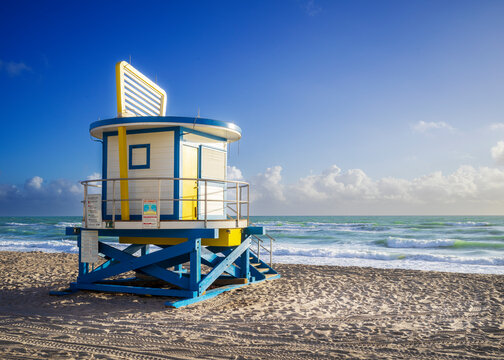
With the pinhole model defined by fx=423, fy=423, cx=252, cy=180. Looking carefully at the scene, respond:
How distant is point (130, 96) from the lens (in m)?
11.4

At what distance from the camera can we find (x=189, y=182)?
1073cm

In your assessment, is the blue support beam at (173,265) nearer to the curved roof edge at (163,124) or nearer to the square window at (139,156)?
the square window at (139,156)

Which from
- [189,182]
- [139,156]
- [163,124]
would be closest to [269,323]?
[189,182]


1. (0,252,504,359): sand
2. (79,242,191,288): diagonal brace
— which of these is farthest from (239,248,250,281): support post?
(79,242,191,288): diagonal brace

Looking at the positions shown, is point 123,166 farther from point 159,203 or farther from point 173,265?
point 173,265

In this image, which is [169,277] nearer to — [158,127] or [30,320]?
[30,320]

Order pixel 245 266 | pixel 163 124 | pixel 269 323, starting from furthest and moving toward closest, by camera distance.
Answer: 1. pixel 245 266
2. pixel 163 124
3. pixel 269 323

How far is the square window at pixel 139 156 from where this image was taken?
10641 mm

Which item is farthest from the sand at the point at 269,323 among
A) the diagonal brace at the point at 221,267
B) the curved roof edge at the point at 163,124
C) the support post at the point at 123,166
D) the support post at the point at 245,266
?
the curved roof edge at the point at 163,124

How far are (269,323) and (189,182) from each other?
4.34 meters

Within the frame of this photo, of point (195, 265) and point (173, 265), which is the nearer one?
point (195, 265)

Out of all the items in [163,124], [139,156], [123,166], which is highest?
[163,124]

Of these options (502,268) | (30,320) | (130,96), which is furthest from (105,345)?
(502,268)

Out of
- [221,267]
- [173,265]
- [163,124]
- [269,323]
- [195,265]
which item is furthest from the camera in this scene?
[173,265]
